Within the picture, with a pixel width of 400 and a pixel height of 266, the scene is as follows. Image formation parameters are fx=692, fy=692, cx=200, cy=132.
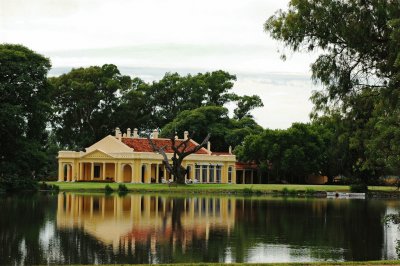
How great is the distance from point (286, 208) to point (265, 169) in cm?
3246

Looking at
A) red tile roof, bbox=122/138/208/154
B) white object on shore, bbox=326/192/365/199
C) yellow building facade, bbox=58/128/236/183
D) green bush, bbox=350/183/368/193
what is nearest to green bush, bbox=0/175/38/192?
white object on shore, bbox=326/192/365/199

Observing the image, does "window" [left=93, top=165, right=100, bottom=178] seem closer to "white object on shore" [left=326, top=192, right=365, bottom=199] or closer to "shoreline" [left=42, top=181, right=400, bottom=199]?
"shoreline" [left=42, top=181, right=400, bottom=199]

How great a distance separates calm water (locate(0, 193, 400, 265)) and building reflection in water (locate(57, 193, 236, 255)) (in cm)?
3

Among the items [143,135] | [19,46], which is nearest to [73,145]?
[143,135]

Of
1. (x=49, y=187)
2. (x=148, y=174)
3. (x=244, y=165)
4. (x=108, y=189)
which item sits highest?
(x=244, y=165)

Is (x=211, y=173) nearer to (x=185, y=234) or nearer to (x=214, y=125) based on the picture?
(x=214, y=125)

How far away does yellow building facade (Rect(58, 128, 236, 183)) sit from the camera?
71438mm

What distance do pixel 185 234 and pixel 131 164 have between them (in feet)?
152

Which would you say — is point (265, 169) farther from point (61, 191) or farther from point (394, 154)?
point (394, 154)

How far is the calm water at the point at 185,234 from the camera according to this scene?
64.9 ft

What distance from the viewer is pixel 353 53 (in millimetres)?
19688

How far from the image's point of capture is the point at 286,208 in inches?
1569

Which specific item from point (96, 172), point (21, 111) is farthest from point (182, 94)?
point (21, 111)

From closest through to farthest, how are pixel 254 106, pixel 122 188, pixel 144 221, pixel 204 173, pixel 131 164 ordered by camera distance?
1. pixel 144 221
2. pixel 122 188
3. pixel 131 164
4. pixel 204 173
5. pixel 254 106
